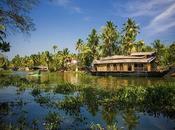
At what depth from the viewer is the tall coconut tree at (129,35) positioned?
75625mm

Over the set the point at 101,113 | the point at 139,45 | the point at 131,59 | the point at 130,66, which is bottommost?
the point at 101,113

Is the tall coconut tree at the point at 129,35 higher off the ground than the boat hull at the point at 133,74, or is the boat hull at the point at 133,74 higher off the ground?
the tall coconut tree at the point at 129,35

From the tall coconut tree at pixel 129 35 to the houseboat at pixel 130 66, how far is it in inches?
596

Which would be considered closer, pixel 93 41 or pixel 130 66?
pixel 130 66

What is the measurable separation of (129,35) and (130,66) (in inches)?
941

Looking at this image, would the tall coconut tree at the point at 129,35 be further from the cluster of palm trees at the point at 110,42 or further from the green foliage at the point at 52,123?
the green foliage at the point at 52,123

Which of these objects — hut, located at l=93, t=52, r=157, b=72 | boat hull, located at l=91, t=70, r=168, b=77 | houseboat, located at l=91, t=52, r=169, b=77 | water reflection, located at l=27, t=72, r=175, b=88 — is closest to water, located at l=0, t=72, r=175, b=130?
water reflection, located at l=27, t=72, r=175, b=88

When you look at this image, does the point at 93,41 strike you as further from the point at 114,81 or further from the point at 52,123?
the point at 52,123

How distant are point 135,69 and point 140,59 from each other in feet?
8.44

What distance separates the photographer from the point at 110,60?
59.7 meters

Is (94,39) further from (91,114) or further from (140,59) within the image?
(91,114)

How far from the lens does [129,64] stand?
5531 cm

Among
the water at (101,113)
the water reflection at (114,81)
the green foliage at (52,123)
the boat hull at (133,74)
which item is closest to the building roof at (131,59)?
the boat hull at (133,74)

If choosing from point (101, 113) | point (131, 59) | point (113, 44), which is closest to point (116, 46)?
point (113, 44)
